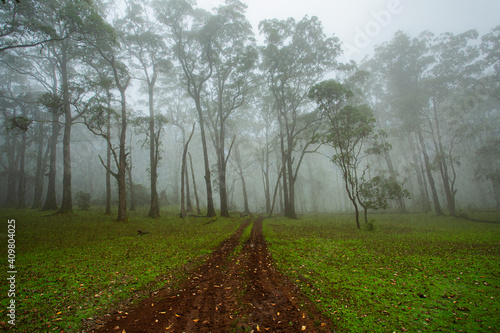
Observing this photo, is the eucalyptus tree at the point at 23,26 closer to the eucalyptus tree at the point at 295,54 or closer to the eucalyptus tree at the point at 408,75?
the eucalyptus tree at the point at 295,54

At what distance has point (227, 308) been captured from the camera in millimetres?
3742

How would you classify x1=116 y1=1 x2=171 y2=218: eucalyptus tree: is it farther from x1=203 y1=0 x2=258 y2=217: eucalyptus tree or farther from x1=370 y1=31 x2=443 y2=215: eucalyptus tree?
x1=370 y1=31 x2=443 y2=215: eucalyptus tree

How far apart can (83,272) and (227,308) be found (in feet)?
12.9

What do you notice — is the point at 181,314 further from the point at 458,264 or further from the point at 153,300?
the point at 458,264

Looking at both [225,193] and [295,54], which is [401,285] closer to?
[225,193]

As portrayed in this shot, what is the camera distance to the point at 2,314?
3342mm

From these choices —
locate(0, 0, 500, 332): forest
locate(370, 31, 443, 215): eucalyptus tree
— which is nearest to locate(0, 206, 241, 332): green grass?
locate(0, 0, 500, 332): forest

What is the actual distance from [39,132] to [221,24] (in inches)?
1133

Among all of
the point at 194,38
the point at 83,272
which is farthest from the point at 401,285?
the point at 194,38

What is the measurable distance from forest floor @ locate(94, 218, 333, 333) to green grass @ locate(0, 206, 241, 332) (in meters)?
0.55

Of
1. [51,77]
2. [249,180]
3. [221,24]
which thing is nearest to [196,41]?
[221,24]

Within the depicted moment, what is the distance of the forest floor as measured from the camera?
322 cm

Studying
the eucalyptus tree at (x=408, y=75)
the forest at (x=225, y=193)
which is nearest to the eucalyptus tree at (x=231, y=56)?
the forest at (x=225, y=193)

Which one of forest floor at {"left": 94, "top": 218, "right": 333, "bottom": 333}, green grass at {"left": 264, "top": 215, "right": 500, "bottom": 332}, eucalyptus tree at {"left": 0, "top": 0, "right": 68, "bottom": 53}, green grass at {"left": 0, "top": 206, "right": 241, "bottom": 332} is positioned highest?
eucalyptus tree at {"left": 0, "top": 0, "right": 68, "bottom": 53}
